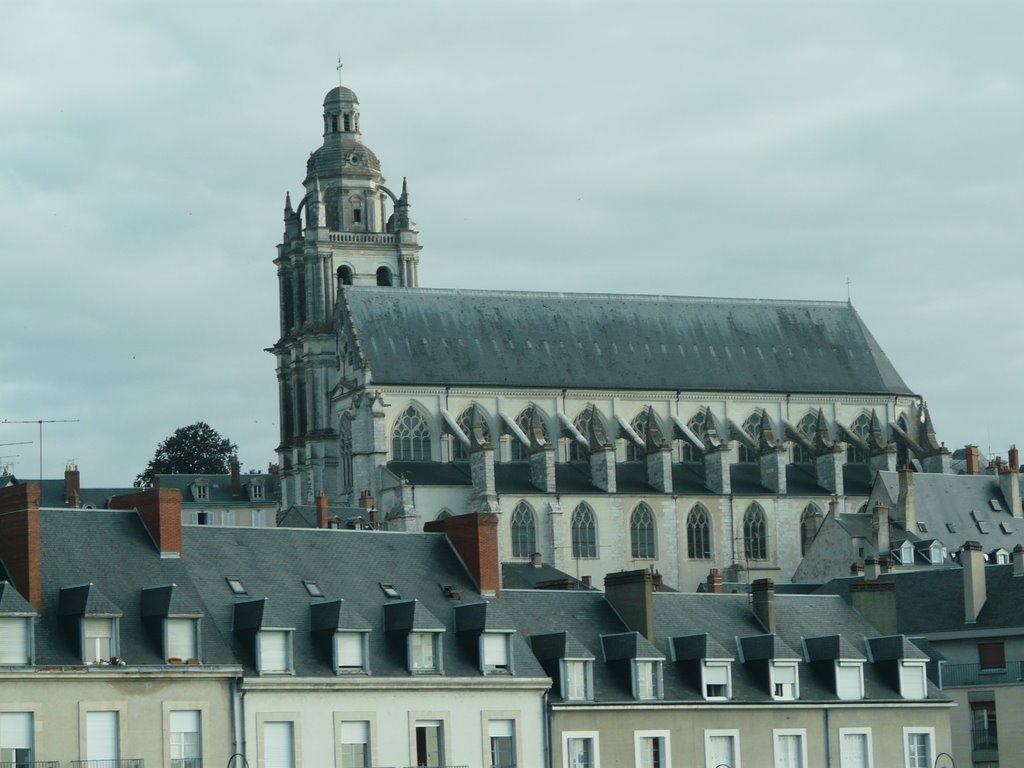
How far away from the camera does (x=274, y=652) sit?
34.7m

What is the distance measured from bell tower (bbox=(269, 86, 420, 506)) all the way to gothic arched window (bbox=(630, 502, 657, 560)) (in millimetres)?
12083

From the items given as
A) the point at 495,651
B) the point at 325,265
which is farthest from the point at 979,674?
the point at 325,265

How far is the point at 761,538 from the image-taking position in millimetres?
86875

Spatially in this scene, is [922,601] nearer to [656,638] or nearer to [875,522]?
[656,638]

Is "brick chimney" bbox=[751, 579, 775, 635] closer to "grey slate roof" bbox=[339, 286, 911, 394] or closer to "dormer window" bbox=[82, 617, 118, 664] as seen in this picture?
"dormer window" bbox=[82, 617, 118, 664]

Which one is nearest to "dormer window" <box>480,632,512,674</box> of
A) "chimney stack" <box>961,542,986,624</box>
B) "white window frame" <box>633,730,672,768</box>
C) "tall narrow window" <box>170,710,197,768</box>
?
"white window frame" <box>633,730,672,768</box>

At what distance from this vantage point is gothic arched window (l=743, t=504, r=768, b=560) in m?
86.4

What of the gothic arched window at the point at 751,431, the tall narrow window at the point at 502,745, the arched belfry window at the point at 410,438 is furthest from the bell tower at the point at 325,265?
the tall narrow window at the point at 502,745

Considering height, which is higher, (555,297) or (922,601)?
(555,297)

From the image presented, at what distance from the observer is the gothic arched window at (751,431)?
3553 inches

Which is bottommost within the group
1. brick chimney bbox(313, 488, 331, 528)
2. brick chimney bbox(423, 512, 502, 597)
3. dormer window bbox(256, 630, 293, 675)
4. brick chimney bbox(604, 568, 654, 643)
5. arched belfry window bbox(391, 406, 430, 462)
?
dormer window bbox(256, 630, 293, 675)

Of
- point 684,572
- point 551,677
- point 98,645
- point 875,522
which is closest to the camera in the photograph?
point 98,645

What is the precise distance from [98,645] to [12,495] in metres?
2.88

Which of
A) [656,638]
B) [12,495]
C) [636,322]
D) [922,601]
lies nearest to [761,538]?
[636,322]
